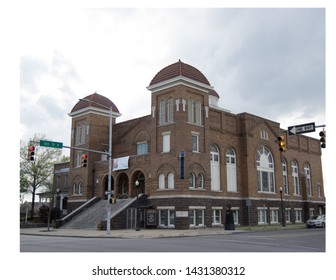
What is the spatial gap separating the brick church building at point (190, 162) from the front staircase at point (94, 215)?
129cm

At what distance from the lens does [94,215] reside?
3969 centimetres

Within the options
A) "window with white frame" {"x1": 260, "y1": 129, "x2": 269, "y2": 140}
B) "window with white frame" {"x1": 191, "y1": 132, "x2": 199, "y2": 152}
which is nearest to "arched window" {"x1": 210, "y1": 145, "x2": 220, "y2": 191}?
"window with white frame" {"x1": 191, "y1": 132, "x2": 199, "y2": 152}

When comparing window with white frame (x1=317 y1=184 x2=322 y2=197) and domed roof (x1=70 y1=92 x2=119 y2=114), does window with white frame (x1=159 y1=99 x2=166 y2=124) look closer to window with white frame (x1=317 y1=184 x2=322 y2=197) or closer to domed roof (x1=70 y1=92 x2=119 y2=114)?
domed roof (x1=70 y1=92 x2=119 y2=114)

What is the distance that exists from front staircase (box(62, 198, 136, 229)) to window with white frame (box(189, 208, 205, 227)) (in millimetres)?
5609

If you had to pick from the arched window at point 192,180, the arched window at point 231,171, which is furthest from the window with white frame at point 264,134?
the arched window at point 192,180

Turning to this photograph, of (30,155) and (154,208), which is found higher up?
(30,155)

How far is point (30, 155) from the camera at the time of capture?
2500 centimetres

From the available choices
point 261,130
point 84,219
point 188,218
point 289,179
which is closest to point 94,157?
point 84,219

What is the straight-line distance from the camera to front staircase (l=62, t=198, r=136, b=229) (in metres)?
37.1

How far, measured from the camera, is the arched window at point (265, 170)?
45.2m

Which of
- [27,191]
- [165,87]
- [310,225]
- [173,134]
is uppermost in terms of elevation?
[165,87]
